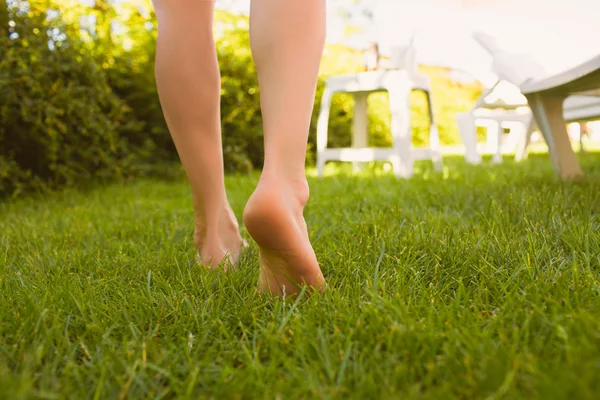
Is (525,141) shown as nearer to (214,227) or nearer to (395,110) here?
(395,110)

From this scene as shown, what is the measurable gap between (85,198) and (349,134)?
3.12 m

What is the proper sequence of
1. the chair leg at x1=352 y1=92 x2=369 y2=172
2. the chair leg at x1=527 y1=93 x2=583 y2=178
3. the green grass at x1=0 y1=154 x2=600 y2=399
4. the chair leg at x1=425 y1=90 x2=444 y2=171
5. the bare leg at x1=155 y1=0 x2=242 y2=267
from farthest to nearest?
the chair leg at x1=352 y1=92 x2=369 y2=172 < the chair leg at x1=425 y1=90 x2=444 y2=171 < the chair leg at x1=527 y1=93 x2=583 y2=178 < the bare leg at x1=155 y1=0 x2=242 y2=267 < the green grass at x1=0 y1=154 x2=600 y2=399

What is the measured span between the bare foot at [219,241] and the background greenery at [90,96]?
170 centimetres

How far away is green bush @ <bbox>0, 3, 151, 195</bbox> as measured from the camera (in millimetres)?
2539

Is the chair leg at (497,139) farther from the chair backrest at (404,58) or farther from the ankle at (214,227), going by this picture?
the ankle at (214,227)

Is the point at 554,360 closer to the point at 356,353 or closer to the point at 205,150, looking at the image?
the point at 356,353

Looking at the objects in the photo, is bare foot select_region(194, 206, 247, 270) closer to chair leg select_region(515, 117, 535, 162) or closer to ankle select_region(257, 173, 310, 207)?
ankle select_region(257, 173, 310, 207)

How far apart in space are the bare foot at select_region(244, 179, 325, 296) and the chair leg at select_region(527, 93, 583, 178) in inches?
69.1

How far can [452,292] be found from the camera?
0.91 metres

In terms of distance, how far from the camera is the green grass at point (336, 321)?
585 mm

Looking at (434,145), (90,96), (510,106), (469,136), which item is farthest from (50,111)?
(469,136)

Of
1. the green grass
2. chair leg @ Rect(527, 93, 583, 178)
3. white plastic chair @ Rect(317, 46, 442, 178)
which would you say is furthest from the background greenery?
chair leg @ Rect(527, 93, 583, 178)

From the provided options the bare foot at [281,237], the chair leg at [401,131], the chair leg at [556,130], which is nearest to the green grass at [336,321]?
the bare foot at [281,237]

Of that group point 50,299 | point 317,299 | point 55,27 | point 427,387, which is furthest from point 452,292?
point 55,27
